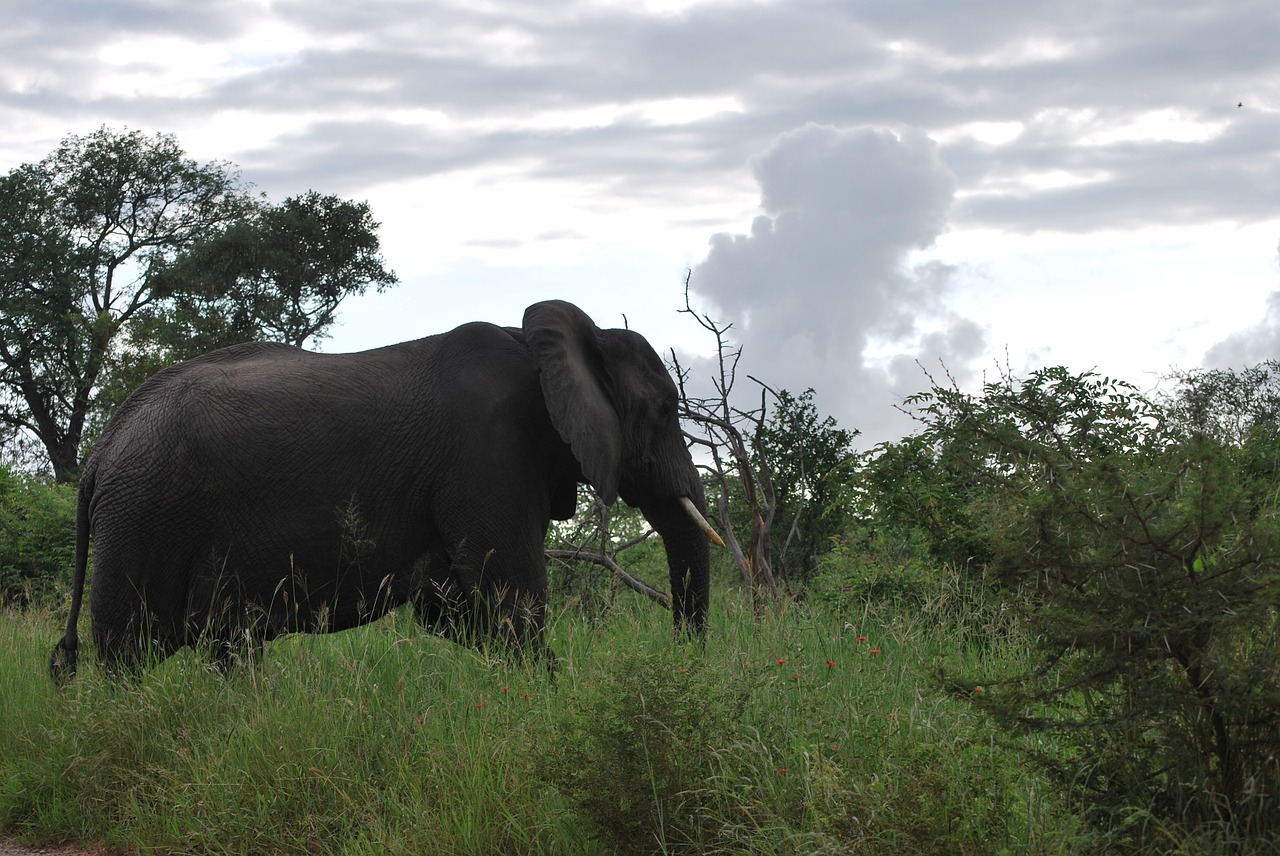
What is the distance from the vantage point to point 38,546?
16.1 m

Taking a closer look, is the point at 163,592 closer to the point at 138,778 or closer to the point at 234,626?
the point at 234,626

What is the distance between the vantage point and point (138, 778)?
6094 millimetres

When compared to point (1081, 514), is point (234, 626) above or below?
below

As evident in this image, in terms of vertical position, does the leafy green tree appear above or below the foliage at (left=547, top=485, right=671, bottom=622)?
above

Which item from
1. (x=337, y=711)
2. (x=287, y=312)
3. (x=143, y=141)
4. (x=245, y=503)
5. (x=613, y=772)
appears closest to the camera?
(x=613, y=772)

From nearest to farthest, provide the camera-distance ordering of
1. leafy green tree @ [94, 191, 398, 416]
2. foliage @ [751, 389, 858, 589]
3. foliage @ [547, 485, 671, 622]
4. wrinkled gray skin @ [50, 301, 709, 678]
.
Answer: wrinkled gray skin @ [50, 301, 709, 678], foliage @ [547, 485, 671, 622], foliage @ [751, 389, 858, 589], leafy green tree @ [94, 191, 398, 416]

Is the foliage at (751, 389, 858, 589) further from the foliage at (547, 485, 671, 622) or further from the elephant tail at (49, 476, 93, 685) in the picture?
the elephant tail at (49, 476, 93, 685)

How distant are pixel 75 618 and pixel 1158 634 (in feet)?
19.9

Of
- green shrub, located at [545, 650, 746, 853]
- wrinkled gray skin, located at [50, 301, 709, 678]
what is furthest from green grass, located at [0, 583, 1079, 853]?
wrinkled gray skin, located at [50, 301, 709, 678]

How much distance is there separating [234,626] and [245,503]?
0.75m

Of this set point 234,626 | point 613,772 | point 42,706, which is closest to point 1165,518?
point 613,772

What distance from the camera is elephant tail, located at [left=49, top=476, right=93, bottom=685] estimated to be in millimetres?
7598

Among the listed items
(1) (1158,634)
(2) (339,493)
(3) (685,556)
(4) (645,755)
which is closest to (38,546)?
(2) (339,493)

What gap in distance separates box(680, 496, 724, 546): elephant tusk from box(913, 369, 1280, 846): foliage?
367 centimetres
